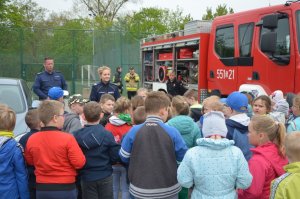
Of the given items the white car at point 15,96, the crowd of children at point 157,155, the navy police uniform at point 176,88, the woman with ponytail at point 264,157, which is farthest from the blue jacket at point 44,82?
the woman with ponytail at point 264,157

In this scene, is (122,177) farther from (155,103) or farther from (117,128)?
(155,103)

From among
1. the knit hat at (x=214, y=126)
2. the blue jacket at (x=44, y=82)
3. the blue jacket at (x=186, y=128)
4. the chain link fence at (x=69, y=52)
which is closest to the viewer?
the knit hat at (x=214, y=126)

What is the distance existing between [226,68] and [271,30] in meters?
1.65

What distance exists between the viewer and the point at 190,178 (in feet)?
9.73

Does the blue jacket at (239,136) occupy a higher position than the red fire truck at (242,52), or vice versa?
the red fire truck at (242,52)

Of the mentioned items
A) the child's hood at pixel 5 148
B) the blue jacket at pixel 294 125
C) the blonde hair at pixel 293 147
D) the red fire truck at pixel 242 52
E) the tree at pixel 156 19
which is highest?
the tree at pixel 156 19

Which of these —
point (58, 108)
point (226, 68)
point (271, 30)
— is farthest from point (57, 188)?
point (226, 68)

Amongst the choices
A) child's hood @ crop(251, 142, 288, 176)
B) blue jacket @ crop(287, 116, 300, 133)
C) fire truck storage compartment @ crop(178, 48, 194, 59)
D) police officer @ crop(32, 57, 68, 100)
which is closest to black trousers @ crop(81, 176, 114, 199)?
child's hood @ crop(251, 142, 288, 176)

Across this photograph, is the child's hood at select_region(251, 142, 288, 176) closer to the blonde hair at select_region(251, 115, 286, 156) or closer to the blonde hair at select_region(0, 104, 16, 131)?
the blonde hair at select_region(251, 115, 286, 156)

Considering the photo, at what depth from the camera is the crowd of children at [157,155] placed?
9.59 ft

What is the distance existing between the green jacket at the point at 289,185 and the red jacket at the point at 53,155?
6.11 ft

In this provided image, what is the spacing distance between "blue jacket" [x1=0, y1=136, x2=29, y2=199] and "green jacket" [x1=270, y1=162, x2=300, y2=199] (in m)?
2.30

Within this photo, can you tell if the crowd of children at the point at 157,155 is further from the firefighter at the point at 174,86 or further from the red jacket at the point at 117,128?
the firefighter at the point at 174,86

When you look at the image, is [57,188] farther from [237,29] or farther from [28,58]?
[28,58]
